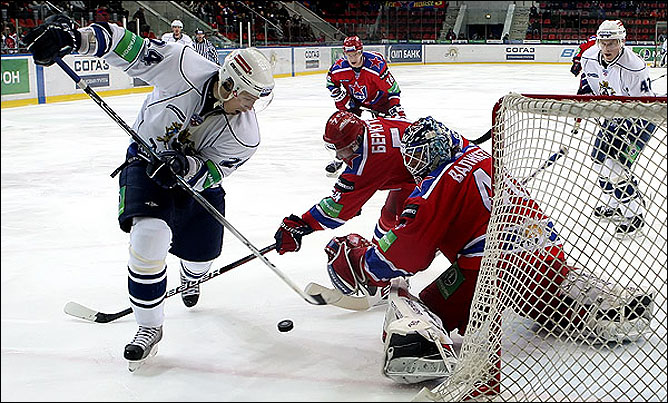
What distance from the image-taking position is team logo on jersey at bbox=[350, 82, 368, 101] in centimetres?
501

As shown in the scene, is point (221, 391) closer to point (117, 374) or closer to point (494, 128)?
point (117, 374)

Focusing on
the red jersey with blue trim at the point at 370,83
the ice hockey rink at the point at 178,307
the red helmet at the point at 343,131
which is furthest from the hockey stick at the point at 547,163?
the red jersey with blue trim at the point at 370,83

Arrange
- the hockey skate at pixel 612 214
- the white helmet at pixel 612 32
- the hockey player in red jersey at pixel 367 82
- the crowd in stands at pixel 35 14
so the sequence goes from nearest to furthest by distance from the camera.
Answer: the hockey skate at pixel 612 214 < the white helmet at pixel 612 32 < the hockey player in red jersey at pixel 367 82 < the crowd in stands at pixel 35 14

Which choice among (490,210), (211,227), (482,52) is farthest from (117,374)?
(482,52)

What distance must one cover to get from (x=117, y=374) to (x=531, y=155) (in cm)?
125

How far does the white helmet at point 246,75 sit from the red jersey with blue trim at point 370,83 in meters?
2.88

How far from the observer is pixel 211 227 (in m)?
2.42

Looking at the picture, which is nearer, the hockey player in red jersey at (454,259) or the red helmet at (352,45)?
the hockey player in red jersey at (454,259)

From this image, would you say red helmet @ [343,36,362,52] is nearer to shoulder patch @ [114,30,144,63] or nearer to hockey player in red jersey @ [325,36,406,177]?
hockey player in red jersey @ [325,36,406,177]

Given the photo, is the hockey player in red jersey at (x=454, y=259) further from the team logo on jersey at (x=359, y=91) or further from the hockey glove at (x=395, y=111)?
the team logo on jersey at (x=359, y=91)

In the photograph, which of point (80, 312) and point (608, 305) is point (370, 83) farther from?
point (608, 305)

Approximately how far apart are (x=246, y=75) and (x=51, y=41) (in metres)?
0.53

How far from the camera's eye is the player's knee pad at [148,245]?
6.65 ft

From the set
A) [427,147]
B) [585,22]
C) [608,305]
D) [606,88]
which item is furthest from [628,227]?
[585,22]
